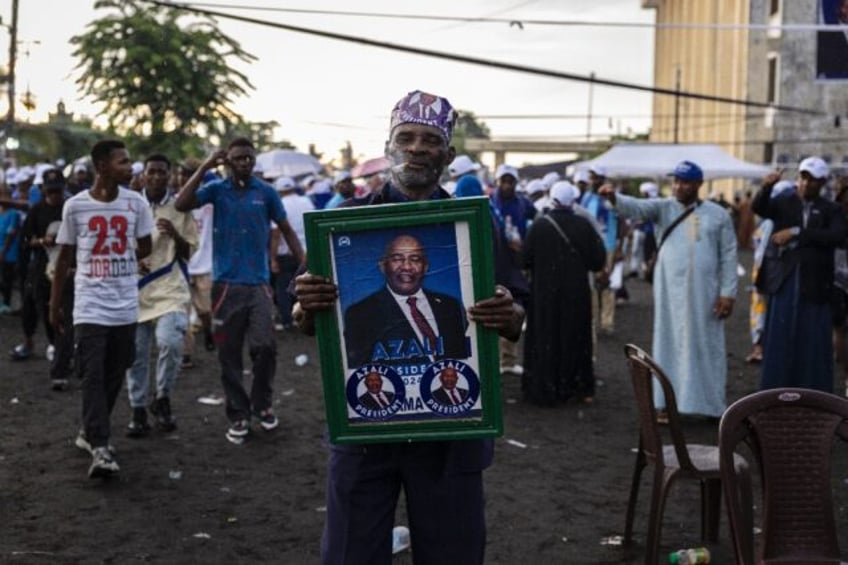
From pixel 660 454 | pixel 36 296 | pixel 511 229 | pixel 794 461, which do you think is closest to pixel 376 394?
pixel 794 461

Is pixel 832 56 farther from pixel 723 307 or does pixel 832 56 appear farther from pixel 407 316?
pixel 407 316

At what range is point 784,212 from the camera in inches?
408

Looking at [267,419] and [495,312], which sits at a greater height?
[495,312]

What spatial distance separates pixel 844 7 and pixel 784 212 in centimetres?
205

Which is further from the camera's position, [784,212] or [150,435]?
[784,212]

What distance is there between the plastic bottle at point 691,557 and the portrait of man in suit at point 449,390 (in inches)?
118

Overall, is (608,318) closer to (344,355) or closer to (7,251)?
(7,251)

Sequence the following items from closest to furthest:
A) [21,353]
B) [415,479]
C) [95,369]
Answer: [415,479]
[95,369]
[21,353]

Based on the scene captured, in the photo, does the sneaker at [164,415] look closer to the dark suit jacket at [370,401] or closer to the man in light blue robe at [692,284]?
the man in light blue robe at [692,284]

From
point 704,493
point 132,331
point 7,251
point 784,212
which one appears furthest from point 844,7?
point 7,251

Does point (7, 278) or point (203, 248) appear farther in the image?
point (7, 278)

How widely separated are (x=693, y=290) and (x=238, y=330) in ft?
11.9

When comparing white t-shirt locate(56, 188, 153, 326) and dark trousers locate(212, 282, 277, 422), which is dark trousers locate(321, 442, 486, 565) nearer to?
white t-shirt locate(56, 188, 153, 326)

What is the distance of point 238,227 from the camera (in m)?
9.10
